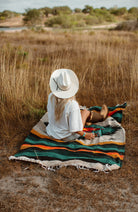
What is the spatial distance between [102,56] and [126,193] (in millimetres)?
4176

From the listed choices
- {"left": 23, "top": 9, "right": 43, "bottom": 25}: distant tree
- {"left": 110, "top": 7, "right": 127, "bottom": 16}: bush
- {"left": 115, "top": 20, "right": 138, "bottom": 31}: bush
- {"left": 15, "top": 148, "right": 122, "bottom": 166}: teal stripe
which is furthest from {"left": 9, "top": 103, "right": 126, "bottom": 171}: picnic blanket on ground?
{"left": 110, "top": 7, "right": 127, "bottom": 16}: bush

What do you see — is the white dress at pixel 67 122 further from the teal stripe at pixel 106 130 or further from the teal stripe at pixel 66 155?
the teal stripe at pixel 106 130

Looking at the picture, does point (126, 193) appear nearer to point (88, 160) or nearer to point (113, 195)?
point (113, 195)

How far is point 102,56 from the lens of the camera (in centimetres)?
529

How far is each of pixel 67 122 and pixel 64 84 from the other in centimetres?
46

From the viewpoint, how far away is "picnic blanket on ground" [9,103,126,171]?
208cm

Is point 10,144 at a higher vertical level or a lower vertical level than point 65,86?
lower

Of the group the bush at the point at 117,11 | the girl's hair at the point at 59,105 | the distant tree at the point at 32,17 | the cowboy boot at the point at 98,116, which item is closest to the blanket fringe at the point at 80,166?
the girl's hair at the point at 59,105

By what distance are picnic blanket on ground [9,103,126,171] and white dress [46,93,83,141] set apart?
91mm

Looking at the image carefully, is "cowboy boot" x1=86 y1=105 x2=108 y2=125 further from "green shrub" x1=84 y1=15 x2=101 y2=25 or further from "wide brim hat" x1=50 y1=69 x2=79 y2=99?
"green shrub" x1=84 y1=15 x2=101 y2=25

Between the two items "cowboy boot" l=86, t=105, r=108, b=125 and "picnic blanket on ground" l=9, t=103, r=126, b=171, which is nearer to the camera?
"picnic blanket on ground" l=9, t=103, r=126, b=171

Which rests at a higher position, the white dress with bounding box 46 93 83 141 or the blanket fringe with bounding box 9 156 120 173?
the white dress with bounding box 46 93 83 141

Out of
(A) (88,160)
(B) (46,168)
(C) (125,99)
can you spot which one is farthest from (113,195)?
(C) (125,99)

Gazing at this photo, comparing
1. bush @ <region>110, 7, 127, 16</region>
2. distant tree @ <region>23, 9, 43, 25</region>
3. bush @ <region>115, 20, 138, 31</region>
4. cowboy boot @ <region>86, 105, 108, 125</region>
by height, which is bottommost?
cowboy boot @ <region>86, 105, 108, 125</region>
